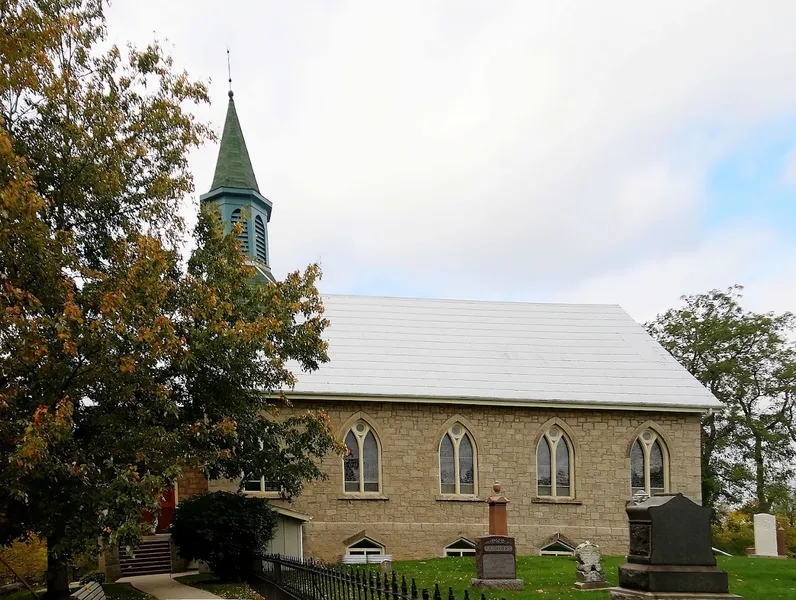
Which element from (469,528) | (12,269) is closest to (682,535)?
(12,269)

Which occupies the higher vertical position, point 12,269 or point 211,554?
point 12,269

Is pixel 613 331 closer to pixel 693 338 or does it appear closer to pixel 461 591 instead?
pixel 693 338

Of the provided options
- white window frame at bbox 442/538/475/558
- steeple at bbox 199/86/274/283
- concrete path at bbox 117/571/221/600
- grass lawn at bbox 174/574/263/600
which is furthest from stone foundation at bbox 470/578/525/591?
steeple at bbox 199/86/274/283

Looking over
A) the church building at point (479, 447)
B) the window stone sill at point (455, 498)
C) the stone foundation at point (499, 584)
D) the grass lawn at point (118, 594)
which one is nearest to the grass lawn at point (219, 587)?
the grass lawn at point (118, 594)

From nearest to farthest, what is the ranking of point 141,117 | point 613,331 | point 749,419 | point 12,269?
point 12,269 < point 141,117 < point 613,331 < point 749,419

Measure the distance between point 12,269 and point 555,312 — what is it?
63.2 feet

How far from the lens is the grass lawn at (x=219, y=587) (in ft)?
51.6

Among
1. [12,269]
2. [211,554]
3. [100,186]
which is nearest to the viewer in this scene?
[12,269]

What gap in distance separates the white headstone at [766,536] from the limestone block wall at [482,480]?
6.31ft

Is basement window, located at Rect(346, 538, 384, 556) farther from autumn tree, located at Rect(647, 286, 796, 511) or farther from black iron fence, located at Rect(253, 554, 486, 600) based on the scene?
autumn tree, located at Rect(647, 286, 796, 511)

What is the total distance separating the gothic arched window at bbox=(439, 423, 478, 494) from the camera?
22516 mm

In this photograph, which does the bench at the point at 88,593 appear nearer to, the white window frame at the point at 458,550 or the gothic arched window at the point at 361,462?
the gothic arched window at the point at 361,462

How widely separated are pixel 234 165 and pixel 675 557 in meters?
24.1

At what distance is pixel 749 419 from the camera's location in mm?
32812
